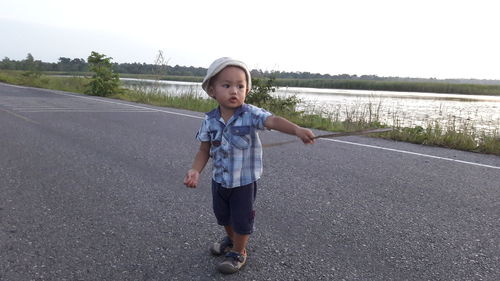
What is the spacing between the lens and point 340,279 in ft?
7.54

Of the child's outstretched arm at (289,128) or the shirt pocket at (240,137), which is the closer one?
the child's outstretched arm at (289,128)

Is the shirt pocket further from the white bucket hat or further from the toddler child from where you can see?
the white bucket hat

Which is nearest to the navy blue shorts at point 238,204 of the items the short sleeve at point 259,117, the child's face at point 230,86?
the short sleeve at point 259,117

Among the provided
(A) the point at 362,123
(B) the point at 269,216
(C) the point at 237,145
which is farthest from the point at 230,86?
(A) the point at 362,123

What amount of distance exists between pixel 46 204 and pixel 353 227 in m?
2.72

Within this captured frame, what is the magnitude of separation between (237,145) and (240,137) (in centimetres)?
5

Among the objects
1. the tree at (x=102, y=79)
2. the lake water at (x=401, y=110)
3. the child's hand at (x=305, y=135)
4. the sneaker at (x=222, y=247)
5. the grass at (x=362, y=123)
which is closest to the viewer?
the child's hand at (x=305, y=135)

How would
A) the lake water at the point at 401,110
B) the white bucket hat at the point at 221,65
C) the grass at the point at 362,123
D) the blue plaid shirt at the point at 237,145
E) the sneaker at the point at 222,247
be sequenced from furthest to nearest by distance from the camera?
the lake water at the point at 401,110 < the grass at the point at 362,123 < the sneaker at the point at 222,247 < the blue plaid shirt at the point at 237,145 < the white bucket hat at the point at 221,65

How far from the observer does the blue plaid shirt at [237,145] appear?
2.24 meters

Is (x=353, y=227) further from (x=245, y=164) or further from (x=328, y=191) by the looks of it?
(x=245, y=164)

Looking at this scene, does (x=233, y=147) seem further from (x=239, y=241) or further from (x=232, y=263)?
(x=232, y=263)

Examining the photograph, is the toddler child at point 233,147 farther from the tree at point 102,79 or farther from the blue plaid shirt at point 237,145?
the tree at point 102,79

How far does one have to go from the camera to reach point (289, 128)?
1992 mm

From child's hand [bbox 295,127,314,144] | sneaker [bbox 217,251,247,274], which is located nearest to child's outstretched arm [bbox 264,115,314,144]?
child's hand [bbox 295,127,314,144]
